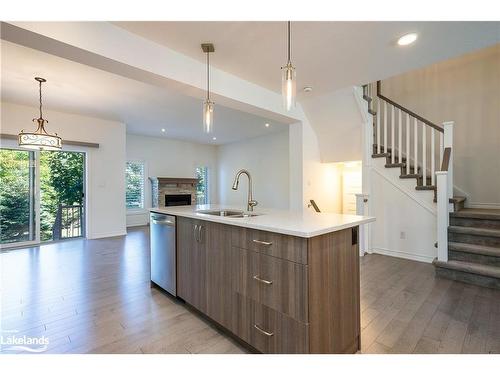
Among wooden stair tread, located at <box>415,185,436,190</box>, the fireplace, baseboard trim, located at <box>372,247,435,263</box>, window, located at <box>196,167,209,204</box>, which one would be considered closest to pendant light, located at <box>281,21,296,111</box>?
wooden stair tread, located at <box>415,185,436,190</box>

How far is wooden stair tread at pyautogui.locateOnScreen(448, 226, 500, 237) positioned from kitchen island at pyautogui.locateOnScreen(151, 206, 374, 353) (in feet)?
7.94

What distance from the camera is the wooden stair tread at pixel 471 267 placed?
8.84 ft

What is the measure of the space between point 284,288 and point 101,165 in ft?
18.3

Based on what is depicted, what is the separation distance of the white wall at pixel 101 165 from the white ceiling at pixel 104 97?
0.27 meters

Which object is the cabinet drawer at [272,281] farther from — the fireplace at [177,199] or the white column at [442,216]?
the fireplace at [177,199]

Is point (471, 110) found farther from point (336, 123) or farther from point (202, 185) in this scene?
point (202, 185)

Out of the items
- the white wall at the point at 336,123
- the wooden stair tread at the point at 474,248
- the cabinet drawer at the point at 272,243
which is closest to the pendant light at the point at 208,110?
the cabinet drawer at the point at 272,243

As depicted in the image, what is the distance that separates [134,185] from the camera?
7.31 metres

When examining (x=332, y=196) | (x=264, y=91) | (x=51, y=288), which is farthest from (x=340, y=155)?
(x=51, y=288)

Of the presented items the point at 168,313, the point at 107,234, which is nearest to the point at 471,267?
the point at 168,313

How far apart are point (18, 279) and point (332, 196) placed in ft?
17.6
